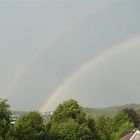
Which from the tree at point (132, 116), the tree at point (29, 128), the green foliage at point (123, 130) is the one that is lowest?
the tree at point (29, 128)

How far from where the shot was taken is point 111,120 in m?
130

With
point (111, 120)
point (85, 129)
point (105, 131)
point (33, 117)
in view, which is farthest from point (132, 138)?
point (111, 120)

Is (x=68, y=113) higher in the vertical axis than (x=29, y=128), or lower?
higher

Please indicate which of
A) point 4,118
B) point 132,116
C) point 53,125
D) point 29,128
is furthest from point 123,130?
point 4,118

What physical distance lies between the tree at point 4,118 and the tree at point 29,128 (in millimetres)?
3477

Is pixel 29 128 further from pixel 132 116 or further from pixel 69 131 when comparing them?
pixel 132 116

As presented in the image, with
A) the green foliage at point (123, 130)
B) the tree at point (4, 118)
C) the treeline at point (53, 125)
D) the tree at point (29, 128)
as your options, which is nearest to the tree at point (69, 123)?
the treeline at point (53, 125)

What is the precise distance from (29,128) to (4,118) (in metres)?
7.24

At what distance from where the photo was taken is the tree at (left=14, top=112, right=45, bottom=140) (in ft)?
193

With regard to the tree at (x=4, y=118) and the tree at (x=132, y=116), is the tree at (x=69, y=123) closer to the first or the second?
the tree at (x=4, y=118)

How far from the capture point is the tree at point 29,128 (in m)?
58.9

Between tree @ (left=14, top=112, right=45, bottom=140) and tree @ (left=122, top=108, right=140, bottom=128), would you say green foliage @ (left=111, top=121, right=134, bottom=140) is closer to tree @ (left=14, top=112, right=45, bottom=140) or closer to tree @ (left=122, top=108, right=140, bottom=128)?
tree @ (left=122, top=108, right=140, bottom=128)

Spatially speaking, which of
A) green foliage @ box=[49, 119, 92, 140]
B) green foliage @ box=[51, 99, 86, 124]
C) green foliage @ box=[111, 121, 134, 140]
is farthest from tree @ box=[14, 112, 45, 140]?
green foliage @ box=[111, 121, 134, 140]

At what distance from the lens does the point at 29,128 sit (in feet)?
199
